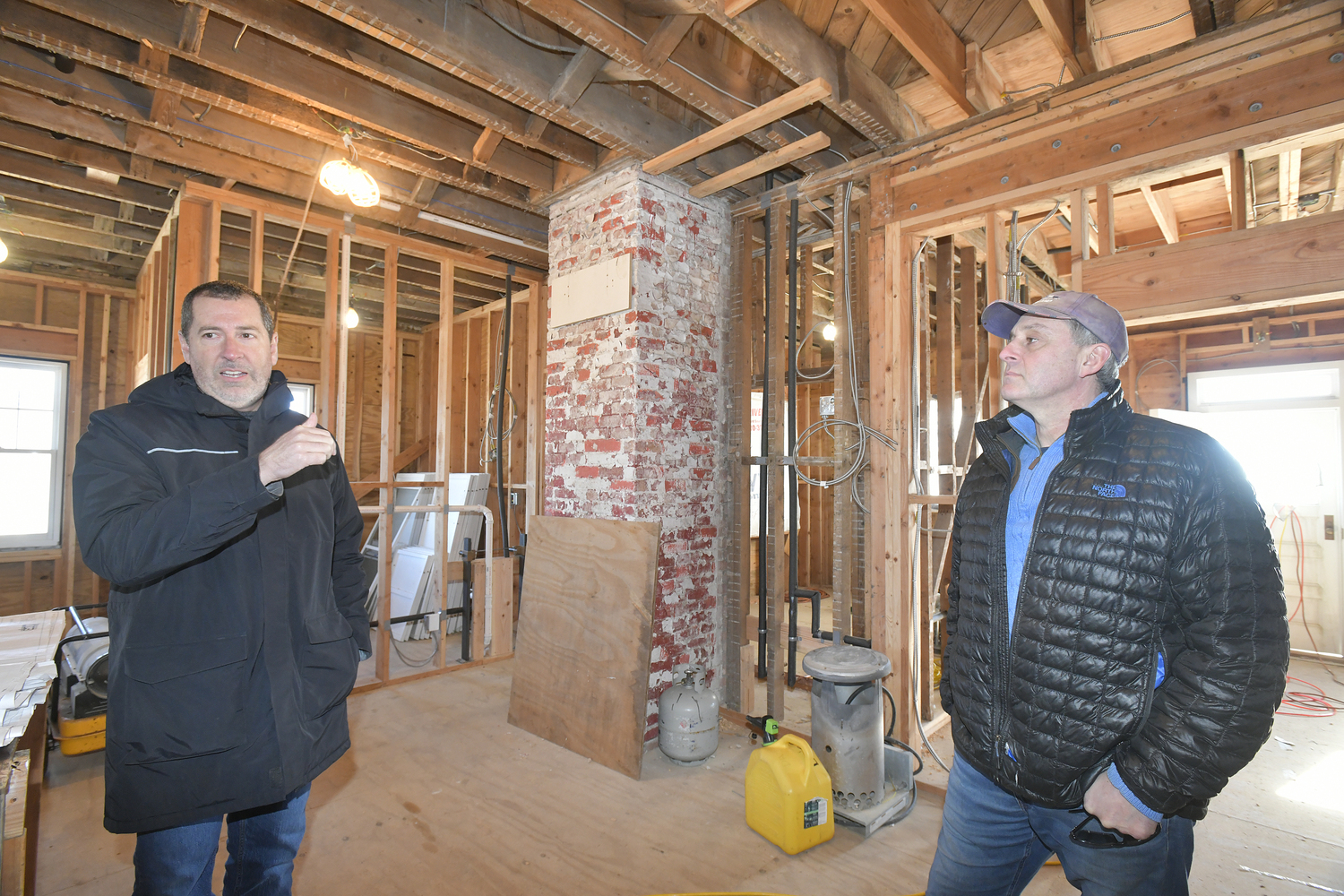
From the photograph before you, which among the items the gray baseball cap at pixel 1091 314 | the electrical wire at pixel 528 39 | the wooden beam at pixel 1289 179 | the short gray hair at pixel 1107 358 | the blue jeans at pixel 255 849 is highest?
the electrical wire at pixel 528 39

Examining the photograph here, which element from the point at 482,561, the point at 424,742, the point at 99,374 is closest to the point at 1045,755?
the point at 424,742

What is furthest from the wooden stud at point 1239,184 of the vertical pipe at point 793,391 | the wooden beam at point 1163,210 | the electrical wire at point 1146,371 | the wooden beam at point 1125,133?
the electrical wire at point 1146,371

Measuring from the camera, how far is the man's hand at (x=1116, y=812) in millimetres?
1212

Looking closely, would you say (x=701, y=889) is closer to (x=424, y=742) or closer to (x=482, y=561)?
(x=424, y=742)

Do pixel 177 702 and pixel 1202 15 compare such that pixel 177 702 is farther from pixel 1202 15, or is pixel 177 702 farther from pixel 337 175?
pixel 1202 15

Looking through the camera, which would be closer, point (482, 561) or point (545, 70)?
point (545, 70)

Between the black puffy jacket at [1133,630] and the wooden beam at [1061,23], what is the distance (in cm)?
181

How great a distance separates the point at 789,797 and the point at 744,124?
281 cm

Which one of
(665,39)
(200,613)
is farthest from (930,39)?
(200,613)

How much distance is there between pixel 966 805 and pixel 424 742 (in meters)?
2.86

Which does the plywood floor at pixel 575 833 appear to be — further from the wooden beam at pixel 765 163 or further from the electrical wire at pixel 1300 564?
the wooden beam at pixel 765 163

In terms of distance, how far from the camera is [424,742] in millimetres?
3416

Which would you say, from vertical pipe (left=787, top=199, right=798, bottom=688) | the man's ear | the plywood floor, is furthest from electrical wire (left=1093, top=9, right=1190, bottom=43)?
the plywood floor

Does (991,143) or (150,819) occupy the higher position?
(991,143)
